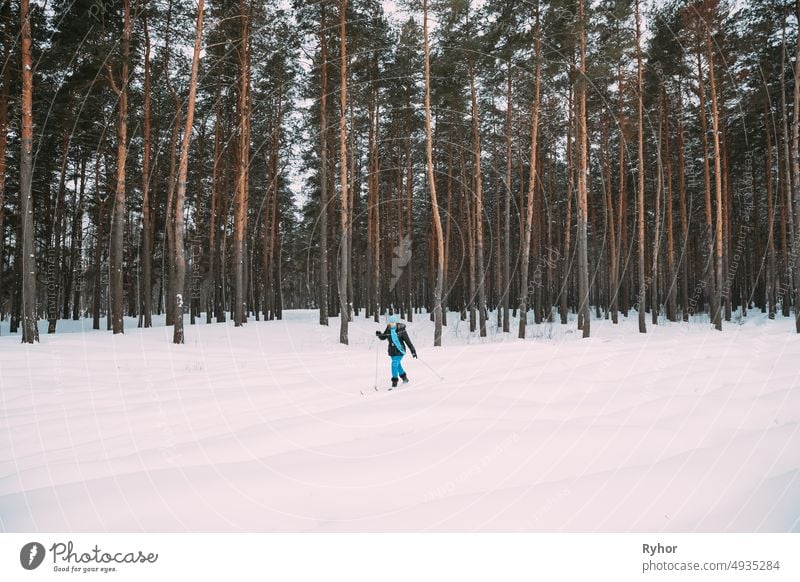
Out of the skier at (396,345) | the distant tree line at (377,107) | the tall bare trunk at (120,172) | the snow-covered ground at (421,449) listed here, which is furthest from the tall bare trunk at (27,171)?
the skier at (396,345)

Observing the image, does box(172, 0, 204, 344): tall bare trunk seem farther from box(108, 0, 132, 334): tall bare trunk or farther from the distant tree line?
box(108, 0, 132, 334): tall bare trunk

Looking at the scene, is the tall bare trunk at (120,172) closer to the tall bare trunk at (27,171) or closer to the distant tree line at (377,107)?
the distant tree line at (377,107)

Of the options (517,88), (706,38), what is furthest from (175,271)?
(706,38)

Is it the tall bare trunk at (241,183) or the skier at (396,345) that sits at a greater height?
the tall bare trunk at (241,183)

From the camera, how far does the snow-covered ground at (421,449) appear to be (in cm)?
285

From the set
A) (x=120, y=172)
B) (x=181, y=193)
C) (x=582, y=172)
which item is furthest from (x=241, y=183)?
(x=582, y=172)

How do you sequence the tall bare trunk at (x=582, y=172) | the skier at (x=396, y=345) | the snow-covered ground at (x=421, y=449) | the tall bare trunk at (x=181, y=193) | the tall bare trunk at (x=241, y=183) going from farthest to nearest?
the tall bare trunk at (x=241, y=183) → the tall bare trunk at (x=582, y=172) → the tall bare trunk at (x=181, y=193) → the skier at (x=396, y=345) → the snow-covered ground at (x=421, y=449)

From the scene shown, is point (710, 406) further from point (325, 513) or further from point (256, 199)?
point (256, 199)

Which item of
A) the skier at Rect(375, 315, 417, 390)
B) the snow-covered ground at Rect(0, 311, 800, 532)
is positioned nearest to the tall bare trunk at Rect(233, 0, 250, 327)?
the snow-covered ground at Rect(0, 311, 800, 532)

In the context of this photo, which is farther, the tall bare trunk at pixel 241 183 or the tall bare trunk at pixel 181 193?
the tall bare trunk at pixel 241 183

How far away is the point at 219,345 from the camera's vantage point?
14109 mm

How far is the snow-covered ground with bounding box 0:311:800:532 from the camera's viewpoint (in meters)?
2.85

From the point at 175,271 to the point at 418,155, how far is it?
17.3 meters

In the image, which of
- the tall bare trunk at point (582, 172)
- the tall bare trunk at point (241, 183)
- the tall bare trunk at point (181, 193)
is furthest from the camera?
the tall bare trunk at point (241, 183)
